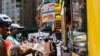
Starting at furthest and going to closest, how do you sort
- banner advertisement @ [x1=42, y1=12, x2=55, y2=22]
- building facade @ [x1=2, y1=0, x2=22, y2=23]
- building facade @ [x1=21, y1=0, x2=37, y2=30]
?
1. building facade @ [x1=2, y1=0, x2=22, y2=23]
2. building facade @ [x1=21, y1=0, x2=37, y2=30]
3. banner advertisement @ [x1=42, y1=12, x2=55, y2=22]

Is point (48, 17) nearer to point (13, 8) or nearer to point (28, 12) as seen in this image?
point (28, 12)

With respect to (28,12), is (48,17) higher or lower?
higher

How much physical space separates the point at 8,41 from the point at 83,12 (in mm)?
1828

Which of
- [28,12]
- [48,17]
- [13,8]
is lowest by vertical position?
[28,12]

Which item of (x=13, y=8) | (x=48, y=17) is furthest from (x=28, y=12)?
(x=48, y=17)

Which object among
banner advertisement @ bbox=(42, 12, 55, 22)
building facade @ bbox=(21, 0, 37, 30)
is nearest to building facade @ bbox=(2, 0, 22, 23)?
building facade @ bbox=(21, 0, 37, 30)

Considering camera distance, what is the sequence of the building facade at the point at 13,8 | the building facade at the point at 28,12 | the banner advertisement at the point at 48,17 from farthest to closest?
1. the building facade at the point at 13,8
2. the building facade at the point at 28,12
3. the banner advertisement at the point at 48,17

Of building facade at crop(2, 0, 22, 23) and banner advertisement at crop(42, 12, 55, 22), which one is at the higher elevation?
banner advertisement at crop(42, 12, 55, 22)

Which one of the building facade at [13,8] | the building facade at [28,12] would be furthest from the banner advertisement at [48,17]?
the building facade at [13,8]

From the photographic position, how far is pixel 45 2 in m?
21.6

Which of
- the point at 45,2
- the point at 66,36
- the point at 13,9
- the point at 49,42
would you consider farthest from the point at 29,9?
the point at 66,36

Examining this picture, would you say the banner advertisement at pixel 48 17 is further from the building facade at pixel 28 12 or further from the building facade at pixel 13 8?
the building facade at pixel 13 8

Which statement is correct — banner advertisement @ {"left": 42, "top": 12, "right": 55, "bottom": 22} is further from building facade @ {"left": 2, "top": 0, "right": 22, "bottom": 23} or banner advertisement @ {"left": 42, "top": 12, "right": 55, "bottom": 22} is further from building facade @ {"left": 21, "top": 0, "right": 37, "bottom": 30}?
building facade @ {"left": 2, "top": 0, "right": 22, "bottom": 23}
